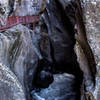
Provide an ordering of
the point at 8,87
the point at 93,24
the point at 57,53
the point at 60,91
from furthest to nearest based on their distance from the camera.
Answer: the point at 57,53 → the point at 60,91 → the point at 93,24 → the point at 8,87

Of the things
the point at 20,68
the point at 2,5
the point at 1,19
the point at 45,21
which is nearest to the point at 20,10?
the point at 45,21

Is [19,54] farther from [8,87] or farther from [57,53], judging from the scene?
[57,53]

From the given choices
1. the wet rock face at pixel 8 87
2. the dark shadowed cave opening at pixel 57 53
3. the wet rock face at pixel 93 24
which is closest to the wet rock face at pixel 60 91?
the dark shadowed cave opening at pixel 57 53

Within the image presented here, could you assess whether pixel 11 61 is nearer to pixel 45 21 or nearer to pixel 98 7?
pixel 98 7

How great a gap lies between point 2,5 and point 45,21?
107 inches

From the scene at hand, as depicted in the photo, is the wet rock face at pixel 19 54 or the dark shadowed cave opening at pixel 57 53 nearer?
the wet rock face at pixel 19 54

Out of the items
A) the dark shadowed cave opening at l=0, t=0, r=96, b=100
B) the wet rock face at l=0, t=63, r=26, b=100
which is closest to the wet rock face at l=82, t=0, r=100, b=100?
the dark shadowed cave opening at l=0, t=0, r=96, b=100

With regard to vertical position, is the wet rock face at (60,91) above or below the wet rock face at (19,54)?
below

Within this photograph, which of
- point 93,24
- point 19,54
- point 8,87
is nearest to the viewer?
point 8,87

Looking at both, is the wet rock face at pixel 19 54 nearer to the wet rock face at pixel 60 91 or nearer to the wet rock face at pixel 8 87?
the wet rock face at pixel 8 87

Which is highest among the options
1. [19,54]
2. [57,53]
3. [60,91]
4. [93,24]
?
[93,24]

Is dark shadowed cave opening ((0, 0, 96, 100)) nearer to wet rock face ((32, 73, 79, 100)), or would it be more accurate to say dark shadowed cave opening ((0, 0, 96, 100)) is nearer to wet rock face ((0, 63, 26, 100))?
wet rock face ((32, 73, 79, 100))

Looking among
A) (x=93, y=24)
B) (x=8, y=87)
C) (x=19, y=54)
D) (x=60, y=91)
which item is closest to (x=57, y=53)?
(x=60, y=91)

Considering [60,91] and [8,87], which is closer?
[8,87]
